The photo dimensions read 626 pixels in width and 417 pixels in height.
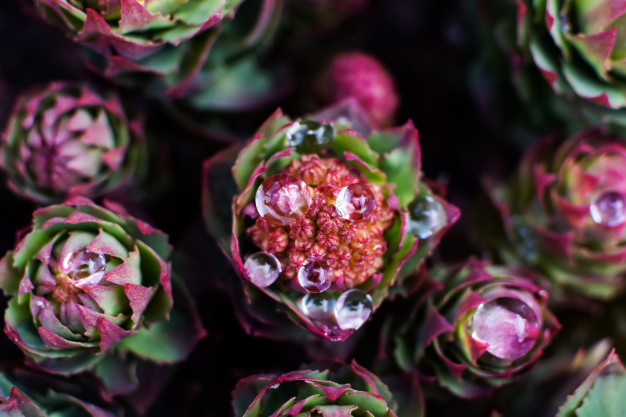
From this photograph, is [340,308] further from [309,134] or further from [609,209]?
[609,209]

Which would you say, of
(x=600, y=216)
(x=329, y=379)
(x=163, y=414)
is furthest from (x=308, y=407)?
(x=600, y=216)

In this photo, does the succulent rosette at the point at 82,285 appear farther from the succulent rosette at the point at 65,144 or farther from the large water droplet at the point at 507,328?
the large water droplet at the point at 507,328

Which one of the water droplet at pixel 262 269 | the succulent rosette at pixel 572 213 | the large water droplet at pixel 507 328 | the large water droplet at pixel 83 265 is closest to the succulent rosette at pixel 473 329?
the large water droplet at pixel 507 328

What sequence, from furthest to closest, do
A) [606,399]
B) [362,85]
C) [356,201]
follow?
[362,85]
[606,399]
[356,201]

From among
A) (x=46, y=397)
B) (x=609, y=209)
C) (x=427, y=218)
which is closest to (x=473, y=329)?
(x=427, y=218)

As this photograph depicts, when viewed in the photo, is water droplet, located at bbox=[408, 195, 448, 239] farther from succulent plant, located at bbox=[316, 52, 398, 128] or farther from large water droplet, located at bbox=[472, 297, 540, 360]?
succulent plant, located at bbox=[316, 52, 398, 128]

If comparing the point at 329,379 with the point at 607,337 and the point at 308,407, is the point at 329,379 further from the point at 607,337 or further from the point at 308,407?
the point at 607,337

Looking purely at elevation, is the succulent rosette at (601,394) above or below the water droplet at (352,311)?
below
